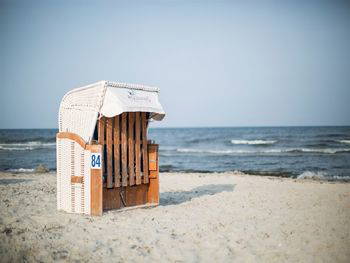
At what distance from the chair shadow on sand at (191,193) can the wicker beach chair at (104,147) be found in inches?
64.1

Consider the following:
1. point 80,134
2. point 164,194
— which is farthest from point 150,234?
point 164,194

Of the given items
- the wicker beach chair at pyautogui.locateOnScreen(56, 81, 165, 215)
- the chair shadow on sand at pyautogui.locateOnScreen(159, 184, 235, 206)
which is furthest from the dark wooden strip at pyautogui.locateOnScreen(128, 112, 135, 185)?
the chair shadow on sand at pyautogui.locateOnScreen(159, 184, 235, 206)

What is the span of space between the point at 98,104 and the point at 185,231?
2.96 meters

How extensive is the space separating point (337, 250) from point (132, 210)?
4.22 m

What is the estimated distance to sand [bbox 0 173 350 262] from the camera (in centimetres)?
512

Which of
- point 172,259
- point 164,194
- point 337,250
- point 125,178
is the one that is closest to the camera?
point 172,259

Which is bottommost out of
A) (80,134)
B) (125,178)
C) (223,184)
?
(223,184)

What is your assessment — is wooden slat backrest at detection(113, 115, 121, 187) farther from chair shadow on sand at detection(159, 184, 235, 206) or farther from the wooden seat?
chair shadow on sand at detection(159, 184, 235, 206)

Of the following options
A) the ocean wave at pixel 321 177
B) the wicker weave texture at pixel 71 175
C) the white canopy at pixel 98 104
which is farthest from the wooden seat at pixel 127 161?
the ocean wave at pixel 321 177

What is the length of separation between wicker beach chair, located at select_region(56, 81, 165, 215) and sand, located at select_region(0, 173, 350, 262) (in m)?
0.41

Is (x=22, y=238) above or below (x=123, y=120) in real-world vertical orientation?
below

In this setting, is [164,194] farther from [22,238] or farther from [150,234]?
[22,238]

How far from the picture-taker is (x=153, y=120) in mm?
8539

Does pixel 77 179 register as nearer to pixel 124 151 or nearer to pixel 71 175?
pixel 71 175
